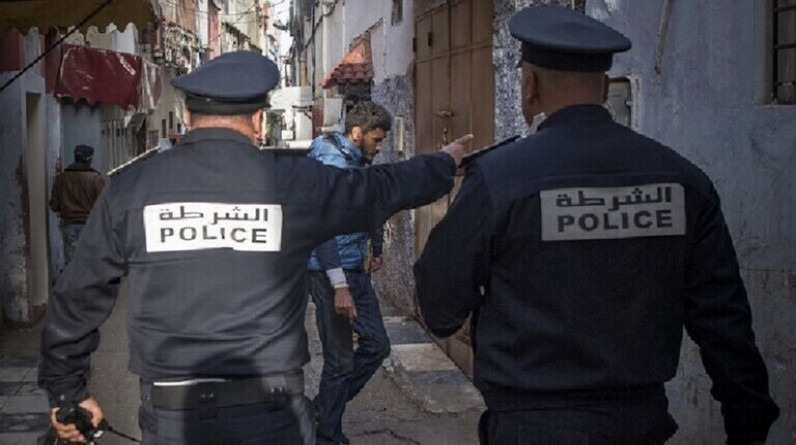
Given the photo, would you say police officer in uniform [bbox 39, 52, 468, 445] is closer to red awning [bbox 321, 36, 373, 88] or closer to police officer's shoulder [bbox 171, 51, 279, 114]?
police officer's shoulder [bbox 171, 51, 279, 114]

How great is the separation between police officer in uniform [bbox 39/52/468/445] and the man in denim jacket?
6.89 ft

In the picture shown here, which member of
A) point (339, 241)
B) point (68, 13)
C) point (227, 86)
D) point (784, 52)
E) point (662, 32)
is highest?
point (68, 13)

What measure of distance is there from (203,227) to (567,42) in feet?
4.09

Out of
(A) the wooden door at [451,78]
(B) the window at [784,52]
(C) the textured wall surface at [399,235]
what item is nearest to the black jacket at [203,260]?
(B) the window at [784,52]

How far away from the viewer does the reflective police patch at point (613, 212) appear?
9.32 ft

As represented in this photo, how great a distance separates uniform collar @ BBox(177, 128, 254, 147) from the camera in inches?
138

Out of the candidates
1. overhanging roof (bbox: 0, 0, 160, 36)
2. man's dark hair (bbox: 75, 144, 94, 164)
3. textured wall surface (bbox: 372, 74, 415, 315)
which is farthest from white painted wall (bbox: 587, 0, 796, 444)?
man's dark hair (bbox: 75, 144, 94, 164)

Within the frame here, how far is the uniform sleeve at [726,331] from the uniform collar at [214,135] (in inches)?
57.6

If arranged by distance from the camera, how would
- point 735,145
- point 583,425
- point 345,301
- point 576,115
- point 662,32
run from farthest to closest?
1. point 345,301
2. point 662,32
3. point 735,145
4. point 576,115
5. point 583,425

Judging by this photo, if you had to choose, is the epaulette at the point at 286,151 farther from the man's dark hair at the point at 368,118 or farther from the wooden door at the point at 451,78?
the wooden door at the point at 451,78

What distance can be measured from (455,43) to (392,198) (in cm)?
515

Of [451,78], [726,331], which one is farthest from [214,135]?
[451,78]

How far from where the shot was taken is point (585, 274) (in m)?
2.85

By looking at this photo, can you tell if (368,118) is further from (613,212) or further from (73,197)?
(73,197)
